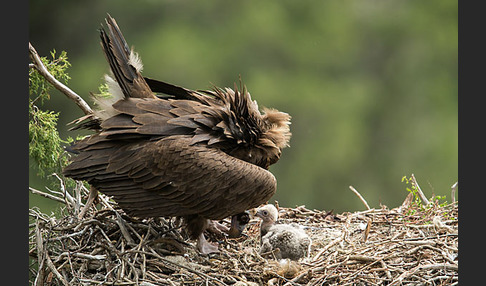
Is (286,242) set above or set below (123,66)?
below

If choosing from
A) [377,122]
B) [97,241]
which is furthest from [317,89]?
[97,241]

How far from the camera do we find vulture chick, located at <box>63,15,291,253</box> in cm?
400

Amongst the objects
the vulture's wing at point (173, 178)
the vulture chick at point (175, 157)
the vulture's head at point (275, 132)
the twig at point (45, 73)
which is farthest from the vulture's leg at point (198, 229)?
the twig at point (45, 73)

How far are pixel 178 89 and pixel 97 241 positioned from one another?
124cm

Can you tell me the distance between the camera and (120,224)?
4.26 meters

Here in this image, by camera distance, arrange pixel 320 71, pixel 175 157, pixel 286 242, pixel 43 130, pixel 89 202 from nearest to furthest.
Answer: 1. pixel 175 157
2. pixel 286 242
3. pixel 89 202
4. pixel 43 130
5. pixel 320 71

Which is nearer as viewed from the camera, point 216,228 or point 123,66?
point 123,66

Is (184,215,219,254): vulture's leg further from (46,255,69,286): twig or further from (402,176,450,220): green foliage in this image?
(402,176,450,220): green foliage

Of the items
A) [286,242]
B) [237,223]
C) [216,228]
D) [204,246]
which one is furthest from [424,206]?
[204,246]

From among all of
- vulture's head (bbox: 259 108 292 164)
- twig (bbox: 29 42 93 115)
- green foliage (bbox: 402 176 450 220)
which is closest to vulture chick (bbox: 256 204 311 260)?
vulture's head (bbox: 259 108 292 164)

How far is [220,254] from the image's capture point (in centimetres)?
434

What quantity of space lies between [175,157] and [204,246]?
743mm

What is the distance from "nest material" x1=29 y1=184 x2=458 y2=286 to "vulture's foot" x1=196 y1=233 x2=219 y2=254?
0.15ft

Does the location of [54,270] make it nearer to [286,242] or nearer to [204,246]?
[204,246]
